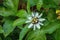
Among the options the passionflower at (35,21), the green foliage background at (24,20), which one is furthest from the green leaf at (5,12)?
the passionflower at (35,21)

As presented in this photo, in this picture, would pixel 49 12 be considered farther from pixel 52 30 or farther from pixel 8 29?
pixel 8 29

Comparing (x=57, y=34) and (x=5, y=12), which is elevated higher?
(x=5, y=12)

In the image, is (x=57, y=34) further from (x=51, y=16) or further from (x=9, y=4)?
(x=9, y=4)

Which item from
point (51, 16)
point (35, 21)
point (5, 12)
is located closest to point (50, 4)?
point (51, 16)

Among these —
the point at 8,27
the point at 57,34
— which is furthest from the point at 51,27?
the point at 8,27

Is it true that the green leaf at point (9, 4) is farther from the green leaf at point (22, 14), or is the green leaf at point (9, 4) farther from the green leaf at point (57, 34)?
the green leaf at point (57, 34)

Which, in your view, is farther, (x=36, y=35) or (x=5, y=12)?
(x=5, y=12)

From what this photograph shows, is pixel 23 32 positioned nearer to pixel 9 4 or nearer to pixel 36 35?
pixel 36 35

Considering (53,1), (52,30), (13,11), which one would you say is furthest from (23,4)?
(52,30)

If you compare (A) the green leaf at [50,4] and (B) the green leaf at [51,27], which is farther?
(A) the green leaf at [50,4]
